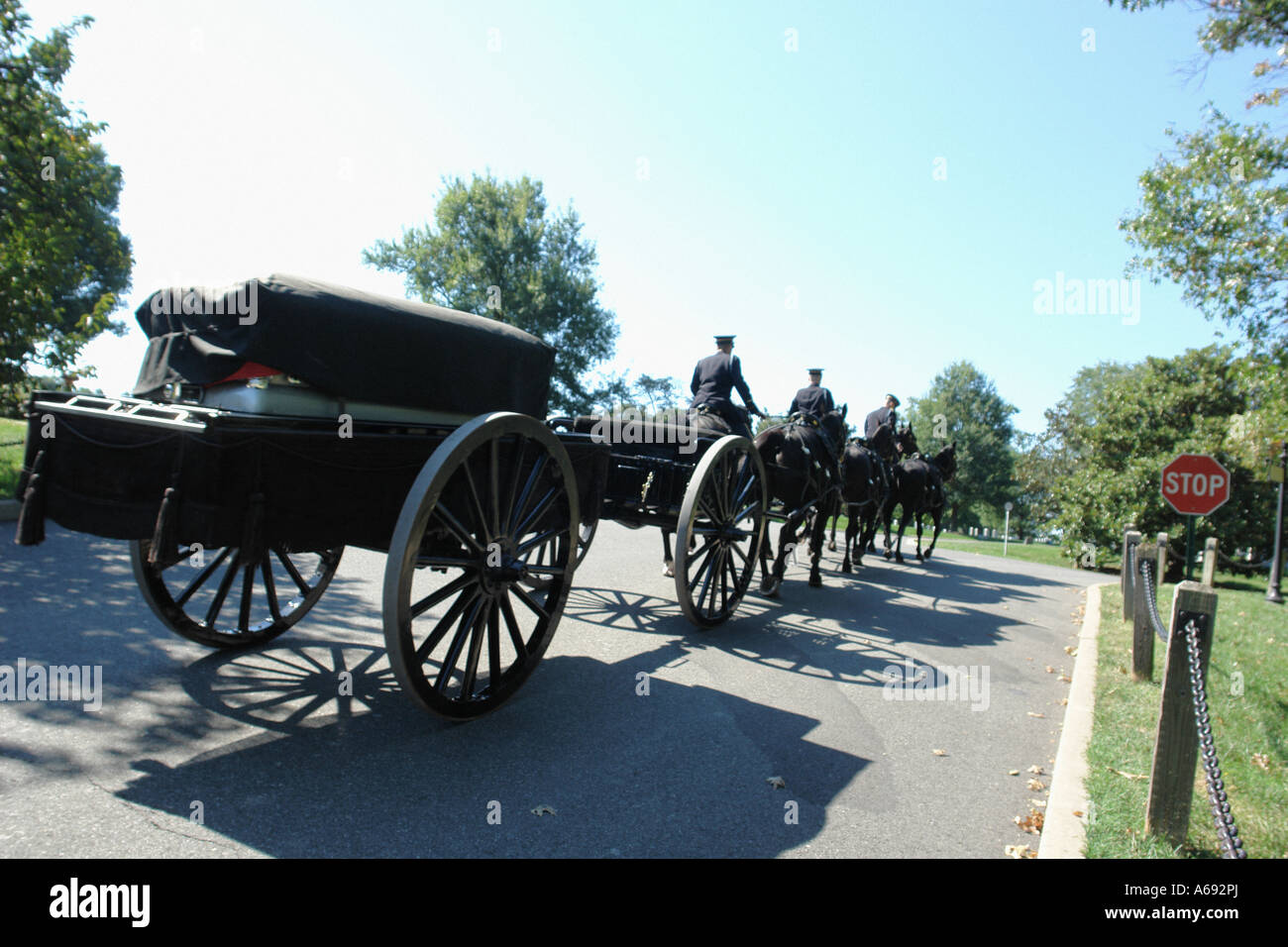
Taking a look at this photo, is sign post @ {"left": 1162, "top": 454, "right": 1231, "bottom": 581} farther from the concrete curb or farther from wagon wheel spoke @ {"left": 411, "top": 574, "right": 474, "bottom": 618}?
wagon wheel spoke @ {"left": 411, "top": 574, "right": 474, "bottom": 618}

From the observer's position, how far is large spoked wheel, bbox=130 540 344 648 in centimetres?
423

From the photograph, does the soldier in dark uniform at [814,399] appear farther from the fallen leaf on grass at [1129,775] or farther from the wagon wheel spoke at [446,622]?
the wagon wheel spoke at [446,622]

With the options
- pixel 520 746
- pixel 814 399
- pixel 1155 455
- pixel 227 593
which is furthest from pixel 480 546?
pixel 1155 455

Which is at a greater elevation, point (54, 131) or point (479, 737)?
point (54, 131)

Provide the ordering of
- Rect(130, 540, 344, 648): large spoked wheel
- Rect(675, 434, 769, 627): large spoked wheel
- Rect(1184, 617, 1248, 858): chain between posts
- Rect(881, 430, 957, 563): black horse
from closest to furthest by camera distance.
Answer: Rect(1184, 617, 1248, 858): chain between posts → Rect(130, 540, 344, 648): large spoked wheel → Rect(675, 434, 769, 627): large spoked wheel → Rect(881, 430, 957, 563): black horse

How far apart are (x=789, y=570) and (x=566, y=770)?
28.9 feet

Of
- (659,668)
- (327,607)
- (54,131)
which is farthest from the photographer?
(54,131)

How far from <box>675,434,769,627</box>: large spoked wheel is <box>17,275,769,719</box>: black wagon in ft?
4.69
